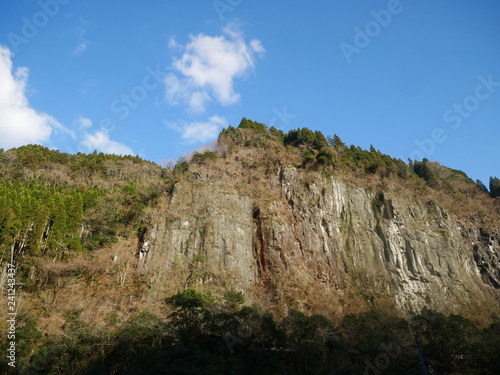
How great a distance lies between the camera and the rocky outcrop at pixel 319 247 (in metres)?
27.4

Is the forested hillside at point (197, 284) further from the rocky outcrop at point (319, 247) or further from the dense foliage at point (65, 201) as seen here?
the rocky outcrop at point (319, 247)

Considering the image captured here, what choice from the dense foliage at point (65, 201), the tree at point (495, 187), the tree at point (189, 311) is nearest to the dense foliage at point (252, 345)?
the tree at point (189, 311)

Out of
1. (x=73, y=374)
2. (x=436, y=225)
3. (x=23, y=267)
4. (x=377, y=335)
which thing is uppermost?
(x=436, y=225)

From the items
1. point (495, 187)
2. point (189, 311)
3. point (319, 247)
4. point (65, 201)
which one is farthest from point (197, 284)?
point (495, 187)

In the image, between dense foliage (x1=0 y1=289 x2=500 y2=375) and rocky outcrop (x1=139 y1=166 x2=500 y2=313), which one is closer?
dense foliage (x1=0 y1=289 x2=500 y2=375)

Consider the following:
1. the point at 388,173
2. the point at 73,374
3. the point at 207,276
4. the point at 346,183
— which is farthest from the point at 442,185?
the point at 73,374

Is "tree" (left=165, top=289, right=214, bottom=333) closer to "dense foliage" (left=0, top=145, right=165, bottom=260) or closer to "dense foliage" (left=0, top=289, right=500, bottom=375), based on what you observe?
"dense foliage" (left=0, top=289, right=500, bottom=375)

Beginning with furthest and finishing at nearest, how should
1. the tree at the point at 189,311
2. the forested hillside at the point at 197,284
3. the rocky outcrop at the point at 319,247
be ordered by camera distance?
the rocky outcrop at the point at 319,247, the tree at the point at 189,311, the forested hillside at the point at 197,284

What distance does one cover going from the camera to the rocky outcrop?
89.8ft

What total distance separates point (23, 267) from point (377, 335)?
23272 mm

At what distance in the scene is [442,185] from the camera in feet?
172

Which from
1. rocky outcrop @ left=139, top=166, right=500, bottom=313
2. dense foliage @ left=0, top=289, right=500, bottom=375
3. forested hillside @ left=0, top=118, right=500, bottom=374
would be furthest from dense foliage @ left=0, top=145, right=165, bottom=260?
dense foliage @ left=0, top=289, right=500, bottom=375

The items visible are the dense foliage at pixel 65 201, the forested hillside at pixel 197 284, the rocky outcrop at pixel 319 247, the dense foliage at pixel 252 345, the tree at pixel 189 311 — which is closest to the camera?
the dense foliage at pixel 252 345

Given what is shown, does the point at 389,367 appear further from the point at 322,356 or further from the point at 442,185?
the point at 442,185
